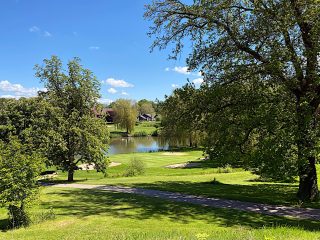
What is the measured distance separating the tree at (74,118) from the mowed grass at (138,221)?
10.2 metres

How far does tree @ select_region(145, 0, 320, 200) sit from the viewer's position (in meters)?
13.9

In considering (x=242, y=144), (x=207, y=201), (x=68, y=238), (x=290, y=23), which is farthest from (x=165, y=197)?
(x=290, y=23)

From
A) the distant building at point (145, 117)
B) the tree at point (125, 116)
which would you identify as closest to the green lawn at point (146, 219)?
the tree at point (125, 116)

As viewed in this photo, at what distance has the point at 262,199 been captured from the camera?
16375 millimetres

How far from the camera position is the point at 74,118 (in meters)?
26.6

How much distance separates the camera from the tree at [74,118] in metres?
26.2

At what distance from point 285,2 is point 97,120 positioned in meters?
17.5

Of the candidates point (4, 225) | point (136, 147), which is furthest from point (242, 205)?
point (136, 147)

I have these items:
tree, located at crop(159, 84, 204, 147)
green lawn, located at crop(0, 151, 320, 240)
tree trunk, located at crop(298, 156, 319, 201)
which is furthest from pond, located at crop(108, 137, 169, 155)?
tree trunk, located at crop(298, 156, 319, 201)

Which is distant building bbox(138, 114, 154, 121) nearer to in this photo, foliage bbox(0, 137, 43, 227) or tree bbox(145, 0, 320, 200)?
tree bbox(145, 0, 320, 200)

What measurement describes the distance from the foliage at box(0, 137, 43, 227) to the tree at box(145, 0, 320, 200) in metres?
8.93

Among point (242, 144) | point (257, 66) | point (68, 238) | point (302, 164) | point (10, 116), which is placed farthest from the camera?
point (10, 116)

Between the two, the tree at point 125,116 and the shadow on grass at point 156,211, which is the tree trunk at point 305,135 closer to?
the shadow on grass at point 156,211

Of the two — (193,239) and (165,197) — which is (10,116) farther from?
(193,239)
